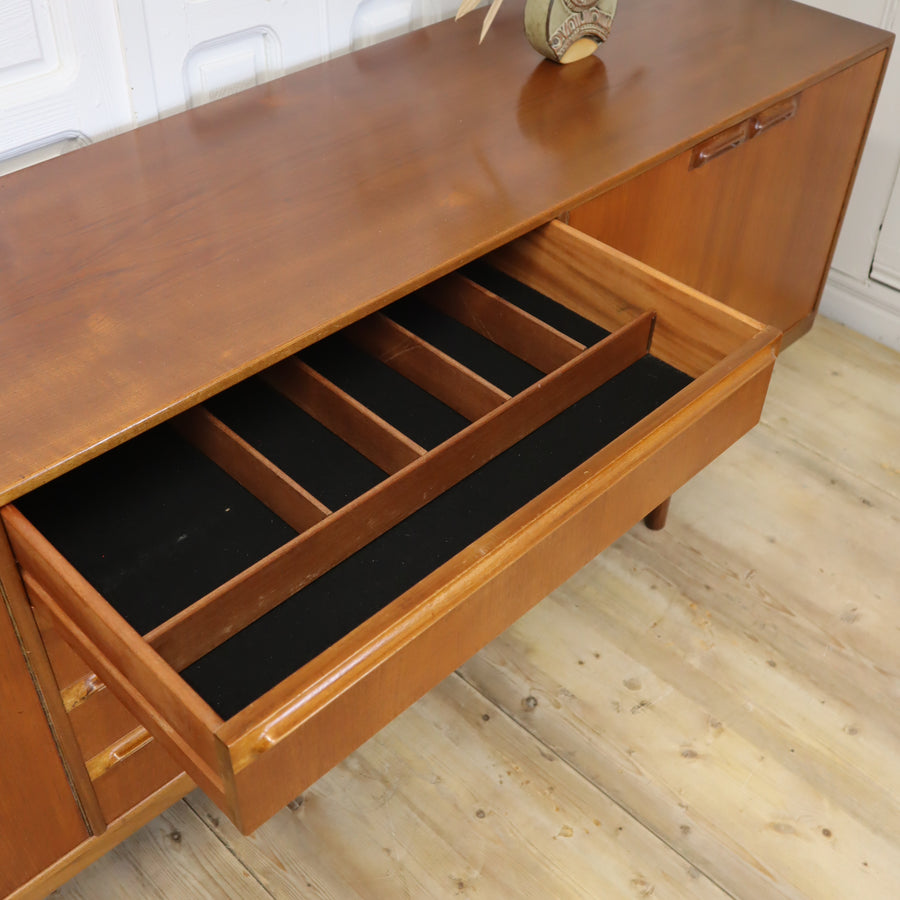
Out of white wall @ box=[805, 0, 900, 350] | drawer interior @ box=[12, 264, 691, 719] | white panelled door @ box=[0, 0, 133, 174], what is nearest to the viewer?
drawer interior @ box=[12, 264, 691, 719]

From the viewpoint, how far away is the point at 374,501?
0.97 m

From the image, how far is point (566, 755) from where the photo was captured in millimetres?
1405

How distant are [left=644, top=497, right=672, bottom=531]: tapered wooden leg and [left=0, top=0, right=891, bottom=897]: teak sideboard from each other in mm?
389

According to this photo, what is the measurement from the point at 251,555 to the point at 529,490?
0.96 ft

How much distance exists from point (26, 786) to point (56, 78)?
83cm

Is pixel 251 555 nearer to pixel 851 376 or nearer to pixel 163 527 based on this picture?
pixel 163 527

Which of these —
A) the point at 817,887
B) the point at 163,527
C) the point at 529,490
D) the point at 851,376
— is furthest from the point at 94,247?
the point at 851,376

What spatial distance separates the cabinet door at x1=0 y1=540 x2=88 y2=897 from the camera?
999 mm

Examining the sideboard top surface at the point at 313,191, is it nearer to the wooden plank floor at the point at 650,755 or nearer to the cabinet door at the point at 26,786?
the cabinet door at the point at 26,786

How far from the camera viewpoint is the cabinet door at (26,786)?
999 millimetres

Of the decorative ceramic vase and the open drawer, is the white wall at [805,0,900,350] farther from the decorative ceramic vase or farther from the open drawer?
the open drawer

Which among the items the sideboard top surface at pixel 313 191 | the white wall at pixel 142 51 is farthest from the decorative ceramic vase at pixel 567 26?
the white wall at pixel 142 51

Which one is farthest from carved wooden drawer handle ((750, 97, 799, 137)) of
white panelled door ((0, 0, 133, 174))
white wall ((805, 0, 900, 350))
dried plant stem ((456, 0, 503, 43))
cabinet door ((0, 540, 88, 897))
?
cabinet door ((0, 540, 88, 897))

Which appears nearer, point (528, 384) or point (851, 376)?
point (528, 384)
